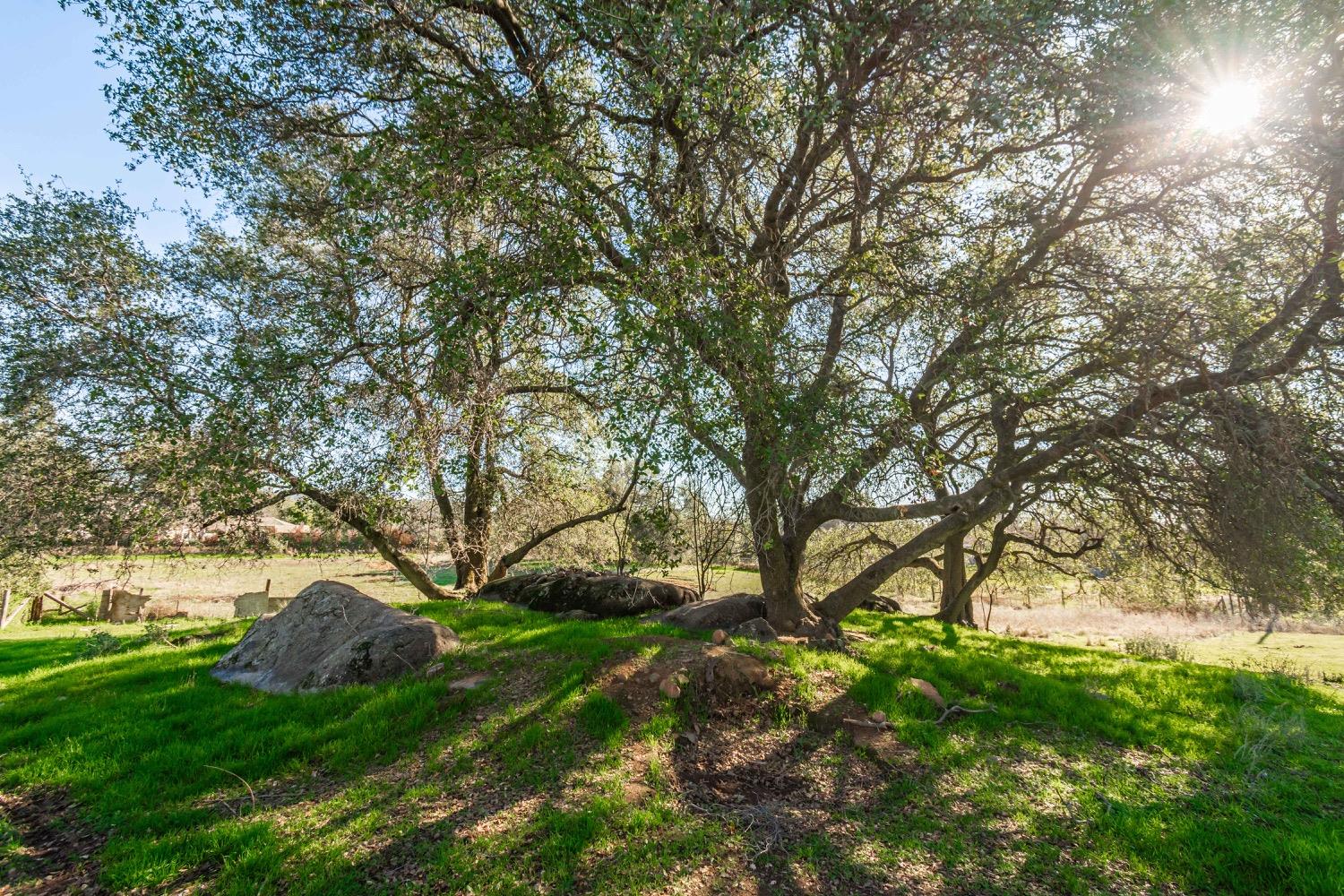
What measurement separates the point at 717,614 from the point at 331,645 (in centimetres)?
644

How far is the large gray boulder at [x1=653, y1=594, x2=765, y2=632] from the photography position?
10.2 m

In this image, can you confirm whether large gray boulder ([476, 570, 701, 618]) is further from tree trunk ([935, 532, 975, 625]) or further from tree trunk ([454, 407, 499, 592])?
tree trunk ([935, 532, 975, 625])

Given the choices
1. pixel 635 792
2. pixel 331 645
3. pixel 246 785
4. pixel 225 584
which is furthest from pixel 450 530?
pixel 225 584

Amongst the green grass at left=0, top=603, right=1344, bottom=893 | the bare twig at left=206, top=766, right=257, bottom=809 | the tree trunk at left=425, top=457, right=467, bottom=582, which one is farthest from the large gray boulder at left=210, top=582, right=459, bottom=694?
the tree trunk at left=425, top=457, right=467, bottom=582

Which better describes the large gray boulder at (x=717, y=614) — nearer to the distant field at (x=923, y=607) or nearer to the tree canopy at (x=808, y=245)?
the distant field at (x=923, y=607)

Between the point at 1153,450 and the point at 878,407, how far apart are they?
15.1 ft

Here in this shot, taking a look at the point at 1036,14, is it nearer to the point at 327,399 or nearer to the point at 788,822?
the point at 788,822

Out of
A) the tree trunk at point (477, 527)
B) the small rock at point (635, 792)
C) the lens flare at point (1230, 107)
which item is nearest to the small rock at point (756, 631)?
the small rock at point (635, 792)

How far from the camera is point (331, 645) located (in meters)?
7.51

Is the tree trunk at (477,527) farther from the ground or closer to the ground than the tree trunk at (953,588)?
farther from the ground

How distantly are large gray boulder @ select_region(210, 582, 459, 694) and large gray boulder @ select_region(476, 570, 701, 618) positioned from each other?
409 centimetres

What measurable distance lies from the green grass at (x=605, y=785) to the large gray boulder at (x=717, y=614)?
233cm

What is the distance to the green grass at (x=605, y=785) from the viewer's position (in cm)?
407

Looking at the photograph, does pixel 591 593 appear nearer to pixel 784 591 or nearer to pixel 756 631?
pixel 756 631
